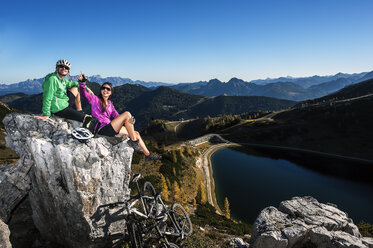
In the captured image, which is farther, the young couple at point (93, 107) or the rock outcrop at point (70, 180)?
the young couple at point (93, 107)

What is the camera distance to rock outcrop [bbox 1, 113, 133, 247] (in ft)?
27.5

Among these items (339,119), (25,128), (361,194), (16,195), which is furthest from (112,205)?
(339,119)

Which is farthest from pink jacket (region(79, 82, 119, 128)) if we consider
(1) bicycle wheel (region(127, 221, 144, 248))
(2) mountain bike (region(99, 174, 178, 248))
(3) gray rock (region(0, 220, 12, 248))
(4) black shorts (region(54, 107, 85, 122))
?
(3) gray rock (region(0, 220, 12, 248))

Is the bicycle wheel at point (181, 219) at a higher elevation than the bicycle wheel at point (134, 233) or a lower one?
lower

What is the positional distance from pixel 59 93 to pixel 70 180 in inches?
195

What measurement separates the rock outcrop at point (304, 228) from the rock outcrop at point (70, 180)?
33.8 feet

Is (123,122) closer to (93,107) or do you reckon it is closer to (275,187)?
(93,107)

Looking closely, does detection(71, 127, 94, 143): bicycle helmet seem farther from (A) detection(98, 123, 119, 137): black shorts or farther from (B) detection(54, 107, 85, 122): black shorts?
(B) detection(54, 107, 85, 122): black shorts

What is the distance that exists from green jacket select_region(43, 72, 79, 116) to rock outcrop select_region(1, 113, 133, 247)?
82 cm

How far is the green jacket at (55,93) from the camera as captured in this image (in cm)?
928

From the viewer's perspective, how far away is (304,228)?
13227 millimetres

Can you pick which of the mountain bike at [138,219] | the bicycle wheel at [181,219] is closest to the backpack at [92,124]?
the mountain bike at [138,219]

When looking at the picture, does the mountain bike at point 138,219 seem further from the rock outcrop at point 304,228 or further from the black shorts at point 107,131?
the rock outcrop at point 304,228

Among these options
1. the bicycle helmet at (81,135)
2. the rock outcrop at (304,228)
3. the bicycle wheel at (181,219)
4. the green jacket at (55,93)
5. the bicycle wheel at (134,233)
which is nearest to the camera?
the bicycle wheel at (134,233)
